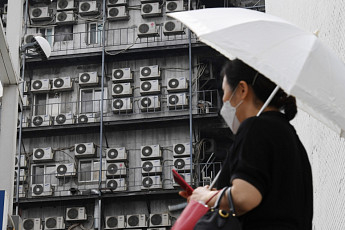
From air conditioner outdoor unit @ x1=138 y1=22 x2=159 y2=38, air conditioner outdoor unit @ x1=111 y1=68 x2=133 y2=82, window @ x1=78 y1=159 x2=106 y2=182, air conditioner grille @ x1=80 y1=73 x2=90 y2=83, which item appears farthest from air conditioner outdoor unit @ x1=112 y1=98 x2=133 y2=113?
air conditioner outdoor unit @ x1=138 y1=22 x2=159 y2=38

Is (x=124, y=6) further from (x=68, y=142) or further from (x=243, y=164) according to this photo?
(x=243, y=164)

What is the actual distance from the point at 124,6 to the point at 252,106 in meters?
28.6

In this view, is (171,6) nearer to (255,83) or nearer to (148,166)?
(148,166)

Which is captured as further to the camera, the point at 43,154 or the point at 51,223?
the point at 43,154

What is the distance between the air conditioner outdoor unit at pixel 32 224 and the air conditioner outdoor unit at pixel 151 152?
4.36 meters

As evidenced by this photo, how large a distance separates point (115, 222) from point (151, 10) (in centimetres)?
822

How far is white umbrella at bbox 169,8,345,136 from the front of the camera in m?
3.29

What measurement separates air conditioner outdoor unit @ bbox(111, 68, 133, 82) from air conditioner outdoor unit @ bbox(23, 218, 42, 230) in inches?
232

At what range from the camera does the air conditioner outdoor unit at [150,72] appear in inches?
1195

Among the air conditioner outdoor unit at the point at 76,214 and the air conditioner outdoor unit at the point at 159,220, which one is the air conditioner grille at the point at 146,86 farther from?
the air conditioner outdoor unit at the point at 76,214

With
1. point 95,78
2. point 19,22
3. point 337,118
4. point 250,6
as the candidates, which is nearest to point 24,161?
point 95,78

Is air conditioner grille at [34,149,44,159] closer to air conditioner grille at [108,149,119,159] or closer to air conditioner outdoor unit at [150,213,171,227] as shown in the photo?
air conditioner grille at [108,149,119,159]

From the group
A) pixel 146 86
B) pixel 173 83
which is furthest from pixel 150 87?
pixel 173 83

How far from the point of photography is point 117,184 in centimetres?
2948
